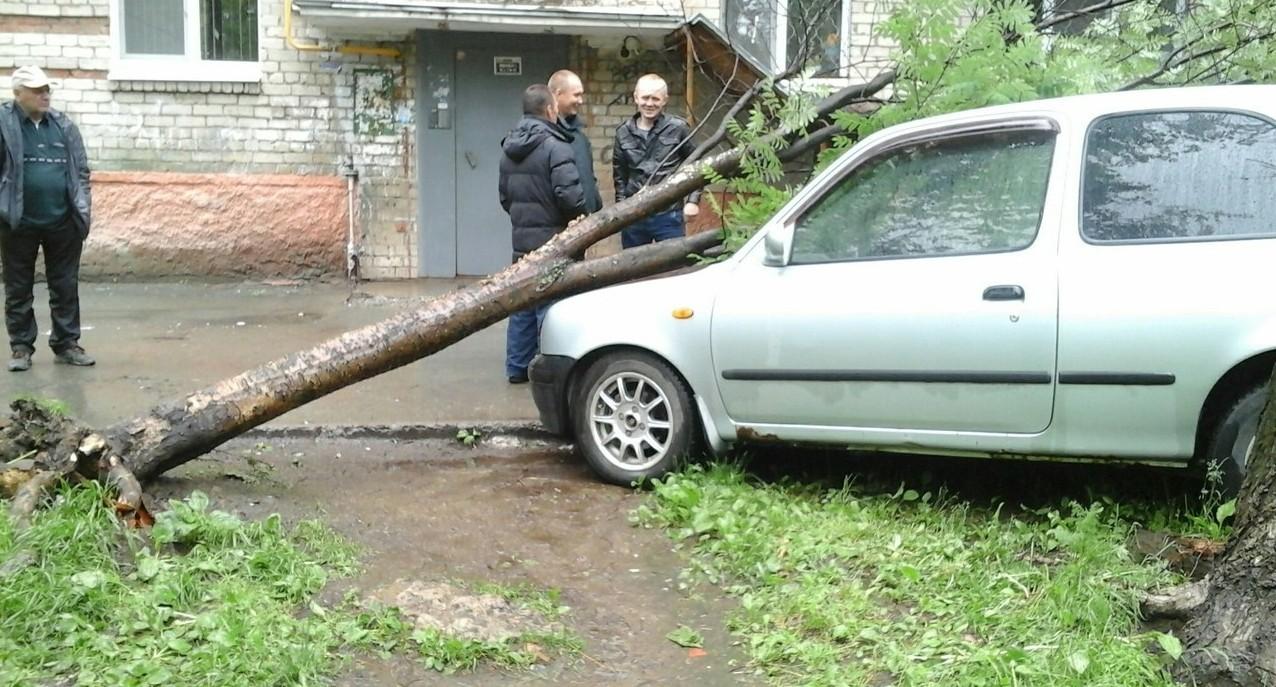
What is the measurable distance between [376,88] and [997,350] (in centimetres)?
806

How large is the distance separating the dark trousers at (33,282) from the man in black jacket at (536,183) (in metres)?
2.91

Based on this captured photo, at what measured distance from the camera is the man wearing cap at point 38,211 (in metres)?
7.50

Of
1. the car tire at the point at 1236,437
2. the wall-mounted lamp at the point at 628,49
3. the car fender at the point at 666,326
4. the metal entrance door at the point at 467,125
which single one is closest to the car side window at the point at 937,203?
the car fender at the point at 666,326

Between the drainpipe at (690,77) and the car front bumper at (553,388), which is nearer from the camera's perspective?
the car front bumper at (553,388)

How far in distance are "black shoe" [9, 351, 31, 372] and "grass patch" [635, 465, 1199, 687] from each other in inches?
177

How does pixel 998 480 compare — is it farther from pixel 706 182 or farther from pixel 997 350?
pixel 706 182

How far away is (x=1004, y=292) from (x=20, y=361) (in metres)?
6.03

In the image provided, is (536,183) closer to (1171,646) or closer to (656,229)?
(656,229)

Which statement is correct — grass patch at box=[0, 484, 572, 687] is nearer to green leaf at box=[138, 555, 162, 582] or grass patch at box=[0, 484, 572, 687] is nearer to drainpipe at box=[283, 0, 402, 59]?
green leaf at box=[138, 555, 162, 582]

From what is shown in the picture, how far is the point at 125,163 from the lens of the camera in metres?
11.3

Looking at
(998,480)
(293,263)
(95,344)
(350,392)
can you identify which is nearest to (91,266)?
(293,263)

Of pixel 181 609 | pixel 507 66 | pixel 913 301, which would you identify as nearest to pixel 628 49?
pixel 507 66

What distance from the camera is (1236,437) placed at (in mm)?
4438

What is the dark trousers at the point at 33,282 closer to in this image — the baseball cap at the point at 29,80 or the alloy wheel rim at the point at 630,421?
the baseball cap at the point at 29,80
